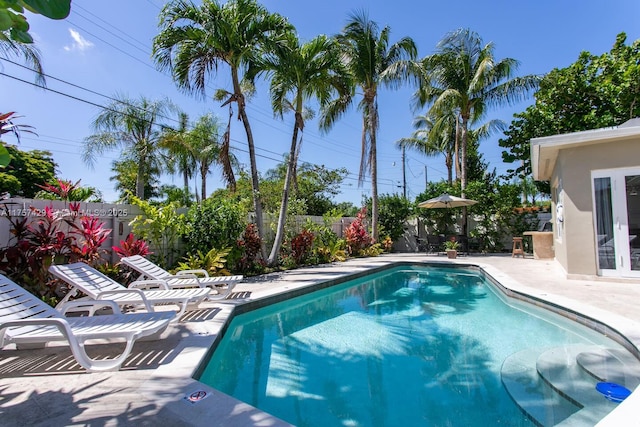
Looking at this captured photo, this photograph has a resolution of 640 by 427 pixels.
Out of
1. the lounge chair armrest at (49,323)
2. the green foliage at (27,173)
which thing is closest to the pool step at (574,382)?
the lounge chair armrest at (49,323)

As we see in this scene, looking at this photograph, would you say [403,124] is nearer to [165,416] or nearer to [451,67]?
[451,67]

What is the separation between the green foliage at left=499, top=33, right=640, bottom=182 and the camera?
1410 centimetres

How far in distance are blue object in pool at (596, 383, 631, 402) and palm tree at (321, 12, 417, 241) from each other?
12568 mm

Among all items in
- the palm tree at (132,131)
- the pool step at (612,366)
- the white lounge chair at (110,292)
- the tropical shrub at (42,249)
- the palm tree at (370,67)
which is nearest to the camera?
the pool step at (612,366)

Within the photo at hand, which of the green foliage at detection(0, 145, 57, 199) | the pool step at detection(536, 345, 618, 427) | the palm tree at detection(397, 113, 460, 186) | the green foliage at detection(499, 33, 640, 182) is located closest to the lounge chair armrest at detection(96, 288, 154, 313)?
the pool step at detection(536, 345, 618, 427)

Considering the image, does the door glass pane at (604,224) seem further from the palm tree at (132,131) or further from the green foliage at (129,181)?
the green foliage at (129,181)

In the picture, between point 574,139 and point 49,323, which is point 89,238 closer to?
point 49,323

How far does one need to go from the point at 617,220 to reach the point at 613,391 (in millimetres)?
6029

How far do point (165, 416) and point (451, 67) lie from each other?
17830 mm

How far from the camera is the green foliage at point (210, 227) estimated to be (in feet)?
29.3

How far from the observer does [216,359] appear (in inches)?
167

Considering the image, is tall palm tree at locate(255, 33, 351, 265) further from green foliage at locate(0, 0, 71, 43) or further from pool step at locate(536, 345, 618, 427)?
green foliage at locate(0, 0, 71, 43)

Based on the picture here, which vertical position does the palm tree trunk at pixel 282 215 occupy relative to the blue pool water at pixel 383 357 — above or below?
above

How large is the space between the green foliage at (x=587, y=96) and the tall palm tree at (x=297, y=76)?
1060cm
